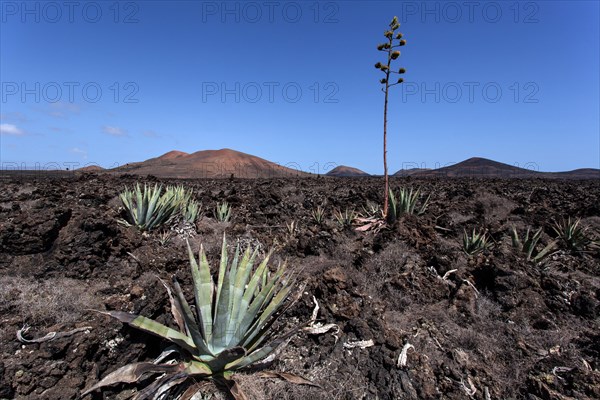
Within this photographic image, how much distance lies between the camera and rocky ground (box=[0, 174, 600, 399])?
2.17 meters

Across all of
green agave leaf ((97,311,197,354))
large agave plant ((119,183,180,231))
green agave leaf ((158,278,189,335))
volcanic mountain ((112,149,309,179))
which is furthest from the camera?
volcanic mountain ((112,149,309,179))

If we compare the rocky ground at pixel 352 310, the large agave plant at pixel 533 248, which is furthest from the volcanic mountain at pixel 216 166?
the large agave plant at pixel 533 248

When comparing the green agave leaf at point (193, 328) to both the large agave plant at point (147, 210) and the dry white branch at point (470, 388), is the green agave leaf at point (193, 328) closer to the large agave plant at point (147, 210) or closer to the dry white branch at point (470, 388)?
the dry white branch at point (470, 388)

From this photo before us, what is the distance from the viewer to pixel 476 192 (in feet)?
34.8

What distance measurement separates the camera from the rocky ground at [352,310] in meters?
Answer: 2.17

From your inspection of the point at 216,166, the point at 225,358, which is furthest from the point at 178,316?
the point at 216,166

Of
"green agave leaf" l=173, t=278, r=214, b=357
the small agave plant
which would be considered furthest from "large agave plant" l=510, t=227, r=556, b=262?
"green agave leaf" l=173, t=278, r=214, b=357

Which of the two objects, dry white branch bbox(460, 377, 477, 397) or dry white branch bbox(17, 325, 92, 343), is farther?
dry white branch bbox(460, 377, 477, 397)

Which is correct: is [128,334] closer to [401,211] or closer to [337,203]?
[401,211]

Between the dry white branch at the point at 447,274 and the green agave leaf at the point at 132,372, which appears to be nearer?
the green agave leaf at the point at 132,372

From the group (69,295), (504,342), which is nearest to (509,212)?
(504,342)

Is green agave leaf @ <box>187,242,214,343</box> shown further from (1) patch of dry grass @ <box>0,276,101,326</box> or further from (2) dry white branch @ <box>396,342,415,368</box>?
(2) dry white branch @ <box>396,342,415,368</box>

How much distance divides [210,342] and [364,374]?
1.11 meters

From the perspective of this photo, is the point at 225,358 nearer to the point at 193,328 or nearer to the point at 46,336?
the point at 193,328
